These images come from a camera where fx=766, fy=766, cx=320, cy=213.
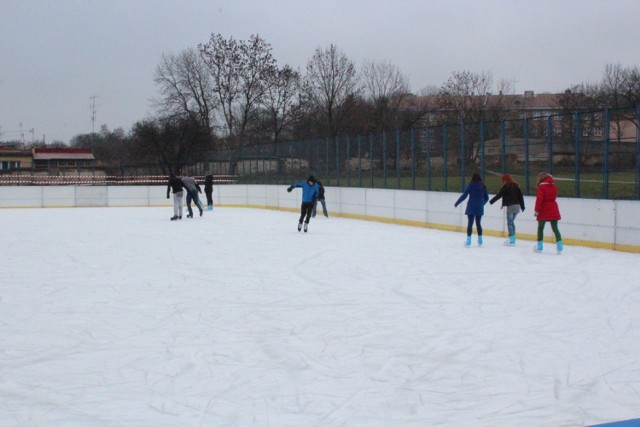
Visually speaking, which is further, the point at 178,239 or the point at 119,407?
the point at 178,239

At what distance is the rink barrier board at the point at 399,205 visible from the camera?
1425 centimetres

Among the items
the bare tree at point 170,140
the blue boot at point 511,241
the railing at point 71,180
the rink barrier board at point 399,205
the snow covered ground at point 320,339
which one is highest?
the bare tree at point 170,140

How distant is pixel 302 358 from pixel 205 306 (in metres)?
2.60

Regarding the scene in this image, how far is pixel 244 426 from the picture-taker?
4.41 m

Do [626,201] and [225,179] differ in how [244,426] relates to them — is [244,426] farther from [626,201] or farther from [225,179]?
[225,179]

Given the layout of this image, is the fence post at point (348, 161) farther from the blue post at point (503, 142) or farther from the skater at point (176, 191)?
the blue post at point (503, 142)

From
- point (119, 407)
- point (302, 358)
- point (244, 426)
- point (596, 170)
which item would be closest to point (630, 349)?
point (302, 358)

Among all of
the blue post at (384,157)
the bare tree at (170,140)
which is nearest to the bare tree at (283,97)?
the bare tree at (170,140)

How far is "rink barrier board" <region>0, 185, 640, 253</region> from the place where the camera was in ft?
46.8

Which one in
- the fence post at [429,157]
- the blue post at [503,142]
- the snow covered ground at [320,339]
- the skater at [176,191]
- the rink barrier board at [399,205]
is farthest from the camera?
the skater at [176,191]

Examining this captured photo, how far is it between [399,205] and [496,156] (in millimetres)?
4054

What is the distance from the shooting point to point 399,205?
21.9m

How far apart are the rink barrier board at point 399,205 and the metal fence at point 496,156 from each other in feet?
1.30

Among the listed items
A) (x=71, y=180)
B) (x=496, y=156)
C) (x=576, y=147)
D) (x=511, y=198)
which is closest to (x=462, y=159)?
(x=496, y=156)
